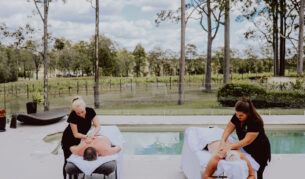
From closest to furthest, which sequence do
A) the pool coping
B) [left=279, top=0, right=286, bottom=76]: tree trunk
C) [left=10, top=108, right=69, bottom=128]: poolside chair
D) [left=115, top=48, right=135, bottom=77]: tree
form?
1. [left=10, top=108, right=69, bottom=128]: poolside chair
2. the pool coping
3. [left=279, top=0, right=286, bottom=76]: tree trunk
4. [left=115, top=48, right=135, bottom=77]: tree

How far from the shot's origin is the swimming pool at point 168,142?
234 inches

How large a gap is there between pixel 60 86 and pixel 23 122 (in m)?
12.5

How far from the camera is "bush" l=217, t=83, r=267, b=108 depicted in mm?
10913

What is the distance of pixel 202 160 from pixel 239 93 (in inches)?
336

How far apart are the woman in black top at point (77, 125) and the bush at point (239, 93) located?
8237 mm

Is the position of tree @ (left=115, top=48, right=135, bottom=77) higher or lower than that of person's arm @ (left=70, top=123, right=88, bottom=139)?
higher

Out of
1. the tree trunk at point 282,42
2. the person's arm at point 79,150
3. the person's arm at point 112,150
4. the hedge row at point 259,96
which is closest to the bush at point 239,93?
the hedge row at point 259,96

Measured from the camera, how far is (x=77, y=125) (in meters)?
3.59

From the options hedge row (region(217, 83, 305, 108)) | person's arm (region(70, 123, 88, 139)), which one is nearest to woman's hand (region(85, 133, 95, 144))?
person's arm (region(70, 123, 88, 139))

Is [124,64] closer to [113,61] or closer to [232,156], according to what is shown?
[113,61]

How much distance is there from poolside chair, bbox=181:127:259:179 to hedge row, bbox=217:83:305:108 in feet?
25.0

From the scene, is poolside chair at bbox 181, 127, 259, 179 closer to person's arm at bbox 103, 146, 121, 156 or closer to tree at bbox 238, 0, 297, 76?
person's arm at bbox 103, 146, 121, 156

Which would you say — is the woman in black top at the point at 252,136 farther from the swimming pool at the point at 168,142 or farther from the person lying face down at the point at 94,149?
the swimming pool at the point at 168,142

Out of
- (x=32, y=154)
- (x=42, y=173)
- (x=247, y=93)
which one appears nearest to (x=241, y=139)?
(x=42, y=173)
